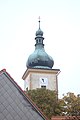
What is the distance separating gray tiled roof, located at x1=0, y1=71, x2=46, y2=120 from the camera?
1650cm

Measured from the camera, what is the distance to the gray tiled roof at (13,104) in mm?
16500

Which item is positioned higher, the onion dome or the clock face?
the onion dome

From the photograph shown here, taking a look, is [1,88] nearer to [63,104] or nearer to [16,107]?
[16,107]

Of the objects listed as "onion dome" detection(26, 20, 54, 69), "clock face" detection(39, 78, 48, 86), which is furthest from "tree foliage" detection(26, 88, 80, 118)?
"onion dome" detection(26, 20, 54, 69)

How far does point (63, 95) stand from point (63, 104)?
0.96m

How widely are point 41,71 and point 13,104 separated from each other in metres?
34.8

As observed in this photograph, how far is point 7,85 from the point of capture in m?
17.6

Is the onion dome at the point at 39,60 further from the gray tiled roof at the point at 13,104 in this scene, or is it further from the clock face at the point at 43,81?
the gray tiled roof at the point at 13,104

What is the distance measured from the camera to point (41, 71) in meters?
51.8

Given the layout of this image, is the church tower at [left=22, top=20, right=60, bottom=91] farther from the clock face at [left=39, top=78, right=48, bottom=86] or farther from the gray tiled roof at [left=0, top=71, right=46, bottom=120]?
the gray tiled roof at [left=0, top=71, right=46, bottom=120]

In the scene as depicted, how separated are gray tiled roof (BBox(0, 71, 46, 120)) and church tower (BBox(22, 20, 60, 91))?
110ft

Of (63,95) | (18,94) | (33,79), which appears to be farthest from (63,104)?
(18,94)

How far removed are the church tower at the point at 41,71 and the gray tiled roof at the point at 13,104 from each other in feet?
110

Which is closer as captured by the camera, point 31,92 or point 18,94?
point 18,94
